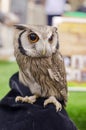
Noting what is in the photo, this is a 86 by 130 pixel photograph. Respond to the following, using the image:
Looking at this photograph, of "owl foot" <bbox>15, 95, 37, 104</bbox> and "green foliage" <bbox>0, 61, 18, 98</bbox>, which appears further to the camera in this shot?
"green foliage" <bbox>0, 61, 18, 98</bbox>

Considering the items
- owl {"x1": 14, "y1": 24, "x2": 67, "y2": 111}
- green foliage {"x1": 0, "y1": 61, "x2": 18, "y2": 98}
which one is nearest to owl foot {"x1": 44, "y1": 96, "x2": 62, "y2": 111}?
owl {"x1": 14, "y1": 24, "x2": 67, "y2": 111}

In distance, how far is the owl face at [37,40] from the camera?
231 cm

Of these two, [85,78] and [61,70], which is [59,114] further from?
[85,78]

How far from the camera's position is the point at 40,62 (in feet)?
7.74

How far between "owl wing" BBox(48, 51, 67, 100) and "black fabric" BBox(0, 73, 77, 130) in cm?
10

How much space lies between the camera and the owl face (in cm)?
231

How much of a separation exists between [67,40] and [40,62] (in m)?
3.14

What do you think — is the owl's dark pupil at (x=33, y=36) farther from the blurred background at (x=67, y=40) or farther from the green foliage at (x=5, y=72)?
the green foliage at (x=5, y=72)

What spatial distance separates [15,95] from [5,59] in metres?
5.32

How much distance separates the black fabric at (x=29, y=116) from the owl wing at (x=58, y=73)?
4.0 inches

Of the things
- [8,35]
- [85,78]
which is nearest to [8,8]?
[8,35]

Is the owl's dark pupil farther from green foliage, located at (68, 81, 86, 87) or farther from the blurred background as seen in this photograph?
green foliage, located at (68, 81, 86, 87)

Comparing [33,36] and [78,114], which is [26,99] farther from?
[78,114]

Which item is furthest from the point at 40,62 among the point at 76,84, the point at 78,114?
the point at 76,84
